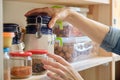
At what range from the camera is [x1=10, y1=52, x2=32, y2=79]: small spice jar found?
765 millimetres

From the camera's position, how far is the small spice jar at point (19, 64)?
2.51 ft

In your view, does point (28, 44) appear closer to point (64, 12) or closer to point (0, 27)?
point (64, 12)

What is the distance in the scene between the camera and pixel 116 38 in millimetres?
1222

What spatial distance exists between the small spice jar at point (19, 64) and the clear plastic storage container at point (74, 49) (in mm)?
431

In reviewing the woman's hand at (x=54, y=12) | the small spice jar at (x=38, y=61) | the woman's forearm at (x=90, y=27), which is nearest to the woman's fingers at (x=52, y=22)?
the woman's hand at (x=54, y=12)

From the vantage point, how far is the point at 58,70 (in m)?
0.86

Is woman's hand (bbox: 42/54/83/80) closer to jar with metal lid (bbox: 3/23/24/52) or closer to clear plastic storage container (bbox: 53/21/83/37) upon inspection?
jar with metal lid (bbox: 3/23/24/52)

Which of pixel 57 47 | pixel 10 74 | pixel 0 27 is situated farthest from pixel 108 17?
pixel 0 27

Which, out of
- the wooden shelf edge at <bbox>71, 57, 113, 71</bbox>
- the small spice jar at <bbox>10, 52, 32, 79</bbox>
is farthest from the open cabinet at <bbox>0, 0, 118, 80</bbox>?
the small spice jar at <bbox>10, 52, 32, 79</bbox>

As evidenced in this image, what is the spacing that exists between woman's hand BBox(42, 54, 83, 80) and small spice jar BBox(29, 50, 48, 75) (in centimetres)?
2

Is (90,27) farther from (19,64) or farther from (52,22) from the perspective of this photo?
(19,64)

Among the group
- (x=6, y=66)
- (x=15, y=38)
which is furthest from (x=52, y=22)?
(x=6, y=66)

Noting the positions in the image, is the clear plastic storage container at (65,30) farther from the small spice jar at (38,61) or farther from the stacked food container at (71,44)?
the small spice jar at (38,61)

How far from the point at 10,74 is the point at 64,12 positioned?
1.41ft
